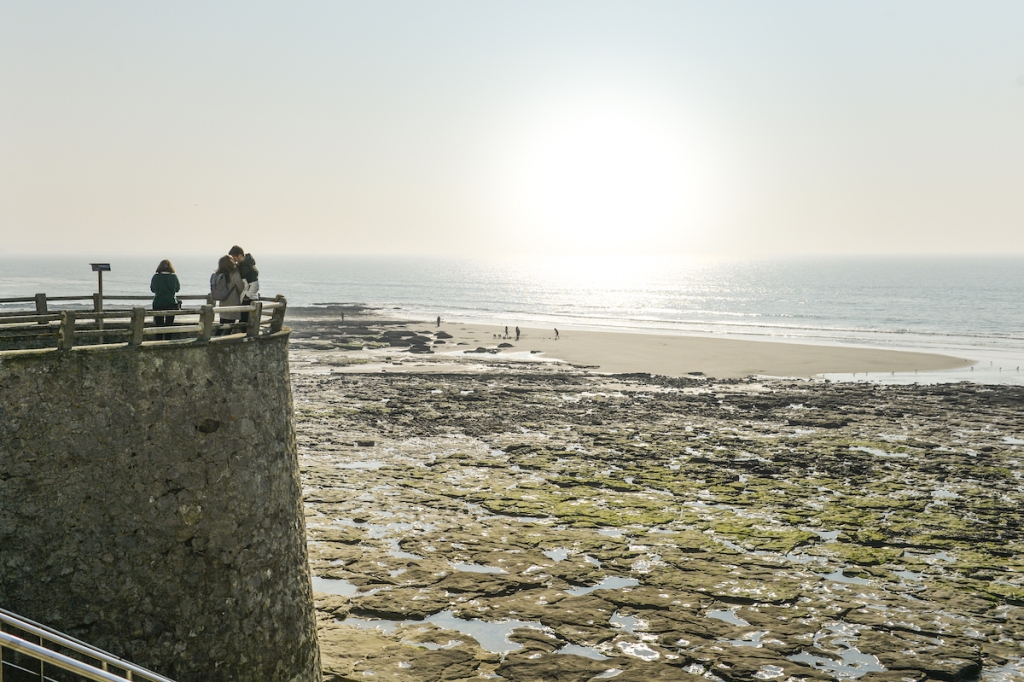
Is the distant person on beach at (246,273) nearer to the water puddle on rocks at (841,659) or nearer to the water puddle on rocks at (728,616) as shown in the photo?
the water puddle on rocks at (728,616)

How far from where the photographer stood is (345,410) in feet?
130

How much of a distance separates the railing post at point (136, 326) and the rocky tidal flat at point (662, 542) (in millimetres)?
7453

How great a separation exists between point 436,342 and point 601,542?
52.1 m

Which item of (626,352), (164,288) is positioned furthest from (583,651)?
(626,352)

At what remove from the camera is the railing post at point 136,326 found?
10602 mm

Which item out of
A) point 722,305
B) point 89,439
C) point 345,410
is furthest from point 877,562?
point 722,305

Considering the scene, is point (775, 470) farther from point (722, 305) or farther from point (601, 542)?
point (722, 305)

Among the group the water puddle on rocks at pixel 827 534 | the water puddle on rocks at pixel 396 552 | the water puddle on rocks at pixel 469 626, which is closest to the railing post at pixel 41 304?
the water puddle on rocks at pixel 469 626

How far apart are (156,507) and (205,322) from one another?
2.67 meters

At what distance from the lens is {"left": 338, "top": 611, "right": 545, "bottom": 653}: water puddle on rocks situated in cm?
1648

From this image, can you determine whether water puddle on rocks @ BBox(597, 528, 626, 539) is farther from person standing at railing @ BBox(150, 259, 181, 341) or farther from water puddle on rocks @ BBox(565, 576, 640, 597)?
person standing at railing @ BBox(150, 259, 181, 341)

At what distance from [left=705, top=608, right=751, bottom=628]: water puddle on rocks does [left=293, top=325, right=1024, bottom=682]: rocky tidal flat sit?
0.06m

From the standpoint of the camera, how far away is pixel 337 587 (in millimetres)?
18781

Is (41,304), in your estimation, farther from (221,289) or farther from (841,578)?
(841,578)
